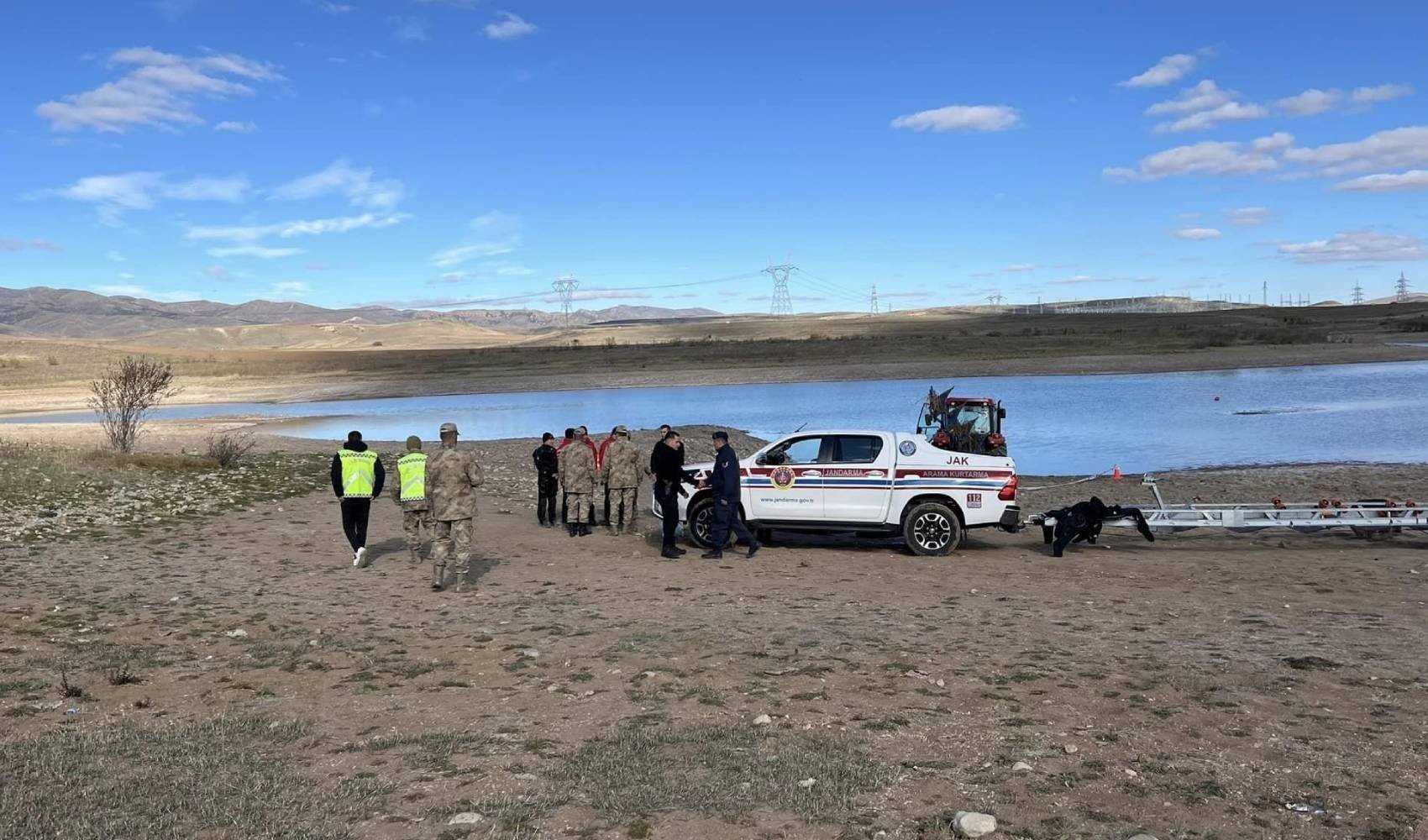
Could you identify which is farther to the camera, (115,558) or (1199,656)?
(115,558)

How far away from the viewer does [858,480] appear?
47.7ft

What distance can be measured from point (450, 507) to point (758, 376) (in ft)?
191

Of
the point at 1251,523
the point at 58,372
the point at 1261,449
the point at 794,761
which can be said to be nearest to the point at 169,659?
the point at 794,761

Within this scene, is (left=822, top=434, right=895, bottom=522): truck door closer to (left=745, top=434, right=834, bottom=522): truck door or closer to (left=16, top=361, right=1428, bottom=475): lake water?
(left=745, top=434, right=834, bottom=522): truck door

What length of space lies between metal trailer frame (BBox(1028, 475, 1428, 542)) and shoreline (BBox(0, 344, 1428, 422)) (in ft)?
153

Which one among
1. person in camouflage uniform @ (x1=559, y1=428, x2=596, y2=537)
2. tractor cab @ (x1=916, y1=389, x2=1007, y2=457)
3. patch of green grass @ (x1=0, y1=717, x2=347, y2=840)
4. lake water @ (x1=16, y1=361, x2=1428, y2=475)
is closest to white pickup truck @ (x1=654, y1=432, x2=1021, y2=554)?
person in camouflage uniform @ (x1=559, y1=428, x2=596, y2=537)

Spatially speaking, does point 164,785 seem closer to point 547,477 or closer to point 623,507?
point 623,507

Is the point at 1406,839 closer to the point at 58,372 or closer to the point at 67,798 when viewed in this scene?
the point at 67,798

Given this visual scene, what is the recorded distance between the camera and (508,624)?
10.1 metres

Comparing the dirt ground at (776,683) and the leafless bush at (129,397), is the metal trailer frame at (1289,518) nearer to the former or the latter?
the dirt ground at (776,683)

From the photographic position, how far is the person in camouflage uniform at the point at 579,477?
1569cm

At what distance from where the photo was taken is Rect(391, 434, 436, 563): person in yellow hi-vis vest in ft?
43.2

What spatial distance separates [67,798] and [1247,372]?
64.7 metres

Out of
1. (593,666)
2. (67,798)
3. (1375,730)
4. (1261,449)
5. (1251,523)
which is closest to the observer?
(67,798)
